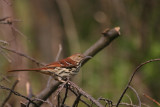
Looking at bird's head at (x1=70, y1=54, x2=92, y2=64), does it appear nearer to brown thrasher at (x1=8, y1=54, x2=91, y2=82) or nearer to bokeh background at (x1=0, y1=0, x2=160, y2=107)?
brown thrasher at (x1=8, y1=54, x2=91, y2=82)

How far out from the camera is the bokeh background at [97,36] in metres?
6.35

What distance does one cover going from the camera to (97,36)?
873 cm

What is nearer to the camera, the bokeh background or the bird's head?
the bird's head

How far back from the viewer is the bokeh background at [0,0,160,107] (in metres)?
6.35

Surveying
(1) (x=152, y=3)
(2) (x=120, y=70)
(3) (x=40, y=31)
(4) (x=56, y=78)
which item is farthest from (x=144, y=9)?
(4) (x=56, y=78)

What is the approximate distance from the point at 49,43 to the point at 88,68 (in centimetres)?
167

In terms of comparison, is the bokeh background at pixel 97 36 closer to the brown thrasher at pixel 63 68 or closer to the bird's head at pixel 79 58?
the brown thrasher at pixel 63 68

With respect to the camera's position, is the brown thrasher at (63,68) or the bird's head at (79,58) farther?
the bird's head at (79,58)

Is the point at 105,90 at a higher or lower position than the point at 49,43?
lower

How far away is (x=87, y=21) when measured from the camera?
30.2 ft

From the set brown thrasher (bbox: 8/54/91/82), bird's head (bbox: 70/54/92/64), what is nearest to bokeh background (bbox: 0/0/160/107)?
brown thrasher (bbox: 8/54/91/82)

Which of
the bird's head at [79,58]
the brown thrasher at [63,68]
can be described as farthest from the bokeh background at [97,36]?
the bird's head at [79,58]

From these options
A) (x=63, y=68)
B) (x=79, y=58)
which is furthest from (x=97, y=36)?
(x=63, y=68)

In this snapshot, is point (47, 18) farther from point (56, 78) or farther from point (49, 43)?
point (56, 78)
